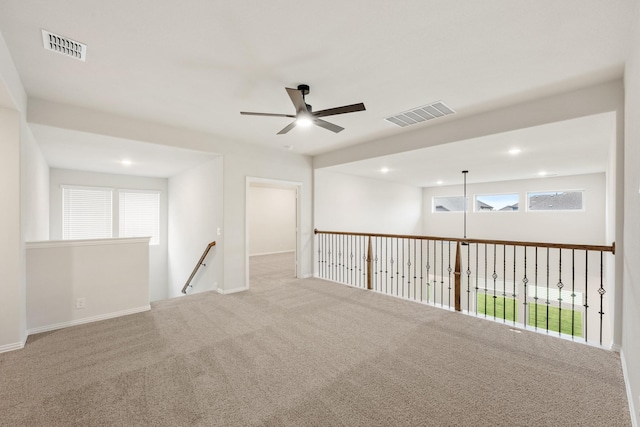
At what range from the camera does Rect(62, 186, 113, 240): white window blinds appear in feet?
21.5

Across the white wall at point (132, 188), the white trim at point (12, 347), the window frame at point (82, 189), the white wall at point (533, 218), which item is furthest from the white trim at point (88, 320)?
the white wall at point (533, 218)

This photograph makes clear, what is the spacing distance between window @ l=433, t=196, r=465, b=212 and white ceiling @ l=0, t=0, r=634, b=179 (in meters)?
6.52

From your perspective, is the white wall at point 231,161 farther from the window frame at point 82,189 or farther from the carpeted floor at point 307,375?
the window frame at point 82,189

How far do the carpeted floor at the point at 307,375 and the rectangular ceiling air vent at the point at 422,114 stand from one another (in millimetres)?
2798

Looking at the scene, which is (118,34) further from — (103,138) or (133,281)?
(133,281)

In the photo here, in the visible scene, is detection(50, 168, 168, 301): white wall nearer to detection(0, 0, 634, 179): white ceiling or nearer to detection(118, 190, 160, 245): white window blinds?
→ detection(118, 190, 160, 245): white window blinds

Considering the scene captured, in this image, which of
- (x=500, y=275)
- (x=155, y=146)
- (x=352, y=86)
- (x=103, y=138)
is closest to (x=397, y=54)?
(x=352, y=86)

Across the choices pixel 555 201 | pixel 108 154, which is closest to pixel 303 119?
pixel 108 154

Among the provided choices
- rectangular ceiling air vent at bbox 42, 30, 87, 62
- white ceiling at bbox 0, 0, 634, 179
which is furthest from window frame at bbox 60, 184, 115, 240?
rectangular ceiling air vent at bbox 42, 30, 87, 62

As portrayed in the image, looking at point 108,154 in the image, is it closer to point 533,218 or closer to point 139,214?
point 139,214

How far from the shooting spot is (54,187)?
6379 millimetres

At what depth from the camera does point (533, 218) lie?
779 centimetres

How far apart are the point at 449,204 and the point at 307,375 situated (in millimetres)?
8944

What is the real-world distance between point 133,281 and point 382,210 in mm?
6517
